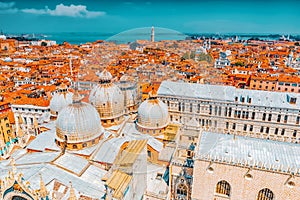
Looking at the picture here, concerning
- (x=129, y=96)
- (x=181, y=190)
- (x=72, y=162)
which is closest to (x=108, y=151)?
(x=72, y=162)

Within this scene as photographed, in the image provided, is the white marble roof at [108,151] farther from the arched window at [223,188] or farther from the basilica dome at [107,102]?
the arched window at [223,188]

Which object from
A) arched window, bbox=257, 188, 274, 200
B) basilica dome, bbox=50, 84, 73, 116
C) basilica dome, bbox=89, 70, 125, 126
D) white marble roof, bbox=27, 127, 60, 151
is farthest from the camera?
basilica dome, bbox=50, 84, 73, 116

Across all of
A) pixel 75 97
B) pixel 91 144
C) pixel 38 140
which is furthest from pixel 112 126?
pixel 38 140

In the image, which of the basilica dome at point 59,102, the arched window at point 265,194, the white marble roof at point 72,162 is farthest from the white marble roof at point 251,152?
the basilica dome at point 59,102

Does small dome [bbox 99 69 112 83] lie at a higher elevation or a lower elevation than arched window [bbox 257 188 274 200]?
higher

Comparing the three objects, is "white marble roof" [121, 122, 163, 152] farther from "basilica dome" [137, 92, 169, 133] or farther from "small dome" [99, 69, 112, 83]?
"small dome" [99, 69, 112, 83]

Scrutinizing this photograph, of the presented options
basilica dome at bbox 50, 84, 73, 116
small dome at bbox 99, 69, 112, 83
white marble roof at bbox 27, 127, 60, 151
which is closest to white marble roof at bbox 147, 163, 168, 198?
white marble roof at bbox 27, 127, 60, 151
